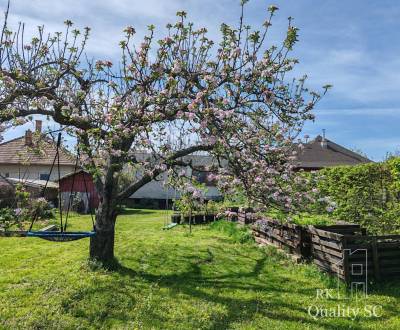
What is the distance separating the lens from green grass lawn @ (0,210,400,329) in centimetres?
652

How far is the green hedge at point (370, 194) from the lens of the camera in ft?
34.4

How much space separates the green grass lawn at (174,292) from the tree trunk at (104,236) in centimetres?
37

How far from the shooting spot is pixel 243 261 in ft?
34.9

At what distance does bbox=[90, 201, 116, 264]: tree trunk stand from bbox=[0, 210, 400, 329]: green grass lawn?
0.37 meters

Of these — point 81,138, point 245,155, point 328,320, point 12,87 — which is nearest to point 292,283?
point 328,320

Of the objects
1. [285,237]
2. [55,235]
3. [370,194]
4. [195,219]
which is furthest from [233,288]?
[195,219]

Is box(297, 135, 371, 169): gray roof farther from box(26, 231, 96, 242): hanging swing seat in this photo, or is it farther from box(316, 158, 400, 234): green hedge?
box(26, 231, 96, 242): hanging swing seat

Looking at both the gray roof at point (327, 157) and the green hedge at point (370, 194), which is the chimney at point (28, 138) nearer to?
the green hedge at point (370, 194)

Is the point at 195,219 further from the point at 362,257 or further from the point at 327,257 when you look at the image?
the point at 362,257

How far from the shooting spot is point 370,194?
1188cm

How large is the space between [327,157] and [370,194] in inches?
1130

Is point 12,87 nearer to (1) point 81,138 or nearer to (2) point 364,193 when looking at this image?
(1) point 81,138

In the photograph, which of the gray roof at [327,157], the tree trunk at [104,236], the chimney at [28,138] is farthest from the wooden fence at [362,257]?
the gray roof at [327,157]

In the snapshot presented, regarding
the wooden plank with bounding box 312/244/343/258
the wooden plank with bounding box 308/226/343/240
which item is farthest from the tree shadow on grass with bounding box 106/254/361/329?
the wooden plank with bounding box 308/226/343/240
